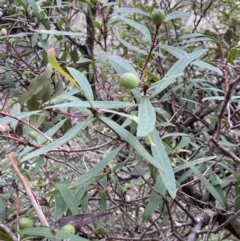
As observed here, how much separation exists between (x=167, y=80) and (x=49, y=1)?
693 millimetres

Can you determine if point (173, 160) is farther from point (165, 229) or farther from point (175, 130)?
point (175, 130)

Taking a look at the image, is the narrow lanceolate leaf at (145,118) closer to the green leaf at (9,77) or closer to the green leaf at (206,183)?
the green leaf at (206,183)

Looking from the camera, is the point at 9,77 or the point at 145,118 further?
→ the point at 9,77

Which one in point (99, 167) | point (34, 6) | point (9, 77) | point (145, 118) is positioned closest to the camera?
point (145, 118)

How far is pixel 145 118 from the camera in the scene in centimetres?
55

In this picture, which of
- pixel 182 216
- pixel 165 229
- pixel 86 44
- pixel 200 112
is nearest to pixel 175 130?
pixel 200 112

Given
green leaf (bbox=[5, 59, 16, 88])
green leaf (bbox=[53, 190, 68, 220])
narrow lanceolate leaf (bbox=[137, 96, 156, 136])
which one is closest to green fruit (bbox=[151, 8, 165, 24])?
narrow lanceolate leaf (bbox=[137, 96, 156, 136])

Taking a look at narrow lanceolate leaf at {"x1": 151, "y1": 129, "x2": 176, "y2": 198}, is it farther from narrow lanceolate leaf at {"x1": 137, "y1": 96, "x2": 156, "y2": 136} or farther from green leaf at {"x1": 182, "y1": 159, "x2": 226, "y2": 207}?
green leaf at {"x1": 182, "y1": 159, "x2": 226, "y2": 207}

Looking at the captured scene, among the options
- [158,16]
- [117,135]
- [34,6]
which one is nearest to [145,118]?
[117,135]

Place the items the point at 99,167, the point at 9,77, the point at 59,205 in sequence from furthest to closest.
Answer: the point at 9,77
the point at 59,205
the point at 99,167

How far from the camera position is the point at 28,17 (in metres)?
1.10

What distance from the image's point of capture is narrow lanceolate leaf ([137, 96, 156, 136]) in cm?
52

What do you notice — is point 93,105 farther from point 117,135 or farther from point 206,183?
point 206,183

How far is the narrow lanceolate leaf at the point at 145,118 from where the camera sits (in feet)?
1.70
